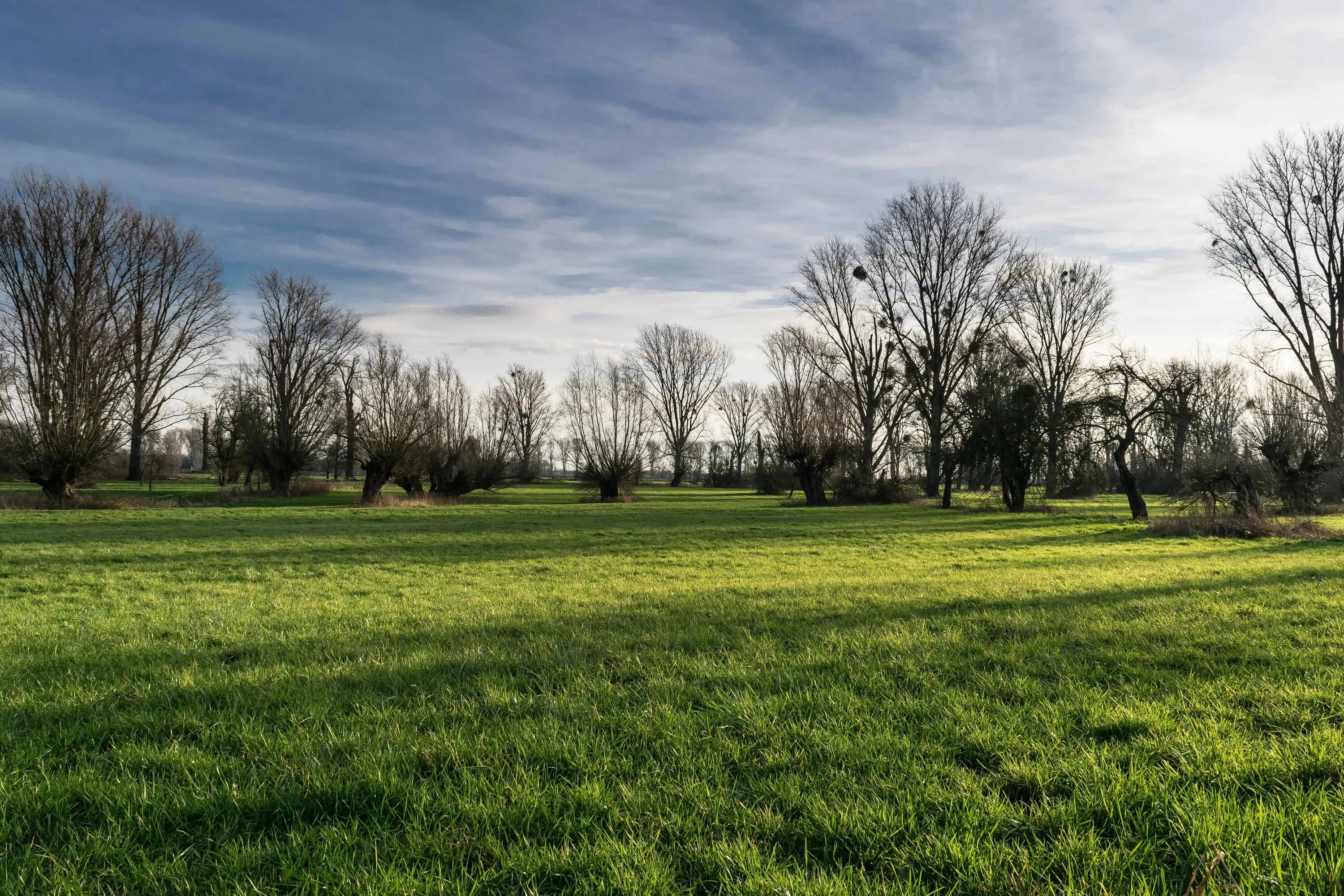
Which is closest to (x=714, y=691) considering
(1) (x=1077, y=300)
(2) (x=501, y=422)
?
(1) (x=1077, y=300)

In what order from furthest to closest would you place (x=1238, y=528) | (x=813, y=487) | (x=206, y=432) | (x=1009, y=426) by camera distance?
1. (x=206, y=432)
2. (x=813, y=487)
3. (x=1009, y=426)
4. (x=1238, y=528)

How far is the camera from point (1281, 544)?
14188mm

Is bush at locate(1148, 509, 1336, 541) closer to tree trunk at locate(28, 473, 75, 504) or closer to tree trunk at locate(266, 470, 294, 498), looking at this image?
tree trunk at locate(28, 473, 75, 504)

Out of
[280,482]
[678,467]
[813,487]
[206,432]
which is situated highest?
[206,432]

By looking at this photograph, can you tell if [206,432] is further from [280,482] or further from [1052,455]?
[1052,455]

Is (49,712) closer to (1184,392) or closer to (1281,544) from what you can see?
(1281,544)

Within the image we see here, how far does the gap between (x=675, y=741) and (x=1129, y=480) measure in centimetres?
2548

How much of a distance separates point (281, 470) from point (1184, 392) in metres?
41.3

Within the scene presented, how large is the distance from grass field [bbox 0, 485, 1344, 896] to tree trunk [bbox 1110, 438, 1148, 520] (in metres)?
17.3

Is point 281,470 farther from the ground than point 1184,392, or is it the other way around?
point 1184,392

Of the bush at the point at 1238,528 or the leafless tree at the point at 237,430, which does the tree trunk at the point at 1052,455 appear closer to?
the bush at the point at 1238,528

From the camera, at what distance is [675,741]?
11.3 feet

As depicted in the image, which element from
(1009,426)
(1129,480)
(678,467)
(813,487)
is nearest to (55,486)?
(813,487)

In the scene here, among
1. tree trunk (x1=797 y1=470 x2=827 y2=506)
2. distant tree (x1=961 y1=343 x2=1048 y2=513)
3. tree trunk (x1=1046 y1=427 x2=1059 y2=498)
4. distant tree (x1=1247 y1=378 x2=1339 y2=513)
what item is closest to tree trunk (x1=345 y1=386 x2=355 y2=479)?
tree trunk (x1=797 y1=470 x2=827 y2=506)
